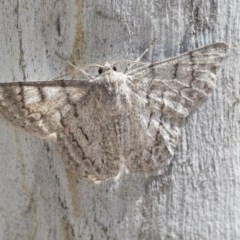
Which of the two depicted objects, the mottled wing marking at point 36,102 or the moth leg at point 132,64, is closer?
the moth leg at point 132,64

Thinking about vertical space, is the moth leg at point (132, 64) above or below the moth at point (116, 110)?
above

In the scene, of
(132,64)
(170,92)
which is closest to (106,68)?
(132,64)

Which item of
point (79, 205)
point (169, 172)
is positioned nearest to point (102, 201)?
point (79, 205)

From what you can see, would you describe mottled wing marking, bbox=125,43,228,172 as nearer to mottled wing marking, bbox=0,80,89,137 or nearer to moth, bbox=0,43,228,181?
moth, bbox=0,43,228,181

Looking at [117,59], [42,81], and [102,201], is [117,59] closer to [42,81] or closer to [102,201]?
[42,81]

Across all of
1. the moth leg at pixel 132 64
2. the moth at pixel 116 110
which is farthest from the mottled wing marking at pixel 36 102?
the moth leg at pixel 132 64

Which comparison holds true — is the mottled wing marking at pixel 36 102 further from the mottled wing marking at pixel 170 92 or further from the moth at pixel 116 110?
the mottled wing marking at pixel 170 92

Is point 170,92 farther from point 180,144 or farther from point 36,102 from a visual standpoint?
point 36,102
